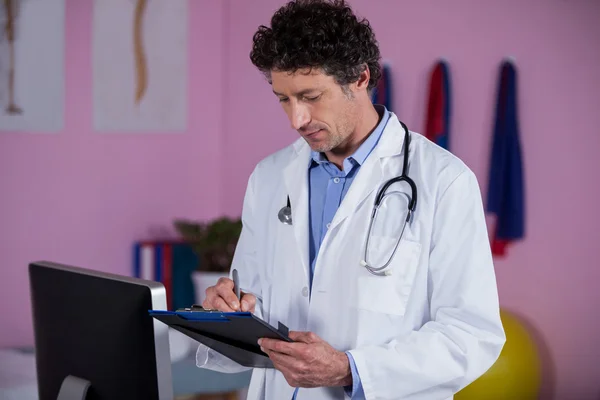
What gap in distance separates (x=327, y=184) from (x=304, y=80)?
0.84 feet

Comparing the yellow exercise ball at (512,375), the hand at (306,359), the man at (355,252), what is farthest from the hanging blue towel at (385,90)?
the hand at (306,359)

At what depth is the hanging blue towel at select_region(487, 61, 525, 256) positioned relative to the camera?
3535 mm

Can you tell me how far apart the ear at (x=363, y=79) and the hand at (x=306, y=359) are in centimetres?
54

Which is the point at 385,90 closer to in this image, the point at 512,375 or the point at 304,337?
the point at 512,375

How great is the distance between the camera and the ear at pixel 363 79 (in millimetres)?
1675

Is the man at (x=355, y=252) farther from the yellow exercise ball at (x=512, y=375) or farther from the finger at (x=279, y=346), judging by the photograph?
the yellow exercise ball at (x=512, y=375)

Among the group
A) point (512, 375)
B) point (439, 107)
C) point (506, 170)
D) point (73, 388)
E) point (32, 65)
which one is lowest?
point (512, 375)

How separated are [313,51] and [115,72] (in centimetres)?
216

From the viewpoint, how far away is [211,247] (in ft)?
11.3

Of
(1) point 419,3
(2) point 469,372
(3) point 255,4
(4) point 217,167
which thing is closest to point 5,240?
(4) point 217,167

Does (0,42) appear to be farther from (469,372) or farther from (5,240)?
(469,372)

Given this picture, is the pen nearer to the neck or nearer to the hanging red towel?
the neck

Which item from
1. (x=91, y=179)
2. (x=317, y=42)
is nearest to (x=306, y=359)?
(x=317, y=42)

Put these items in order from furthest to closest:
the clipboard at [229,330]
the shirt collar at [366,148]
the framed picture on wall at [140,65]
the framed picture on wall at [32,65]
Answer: the framed picture on wall at [140,65], the framed picture on wall at [32,65], the shirt collar at [366,148], the clipboard at [229,330]
